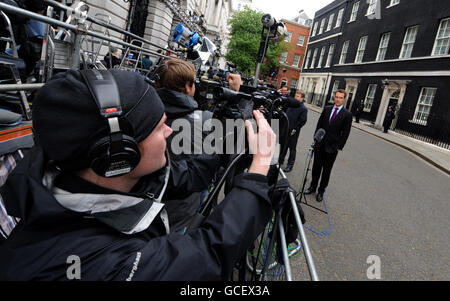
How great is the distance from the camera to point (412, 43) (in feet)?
56.3

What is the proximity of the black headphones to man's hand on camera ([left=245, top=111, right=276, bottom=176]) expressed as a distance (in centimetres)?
54

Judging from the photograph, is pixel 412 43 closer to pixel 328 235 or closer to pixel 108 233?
pixel 328 235

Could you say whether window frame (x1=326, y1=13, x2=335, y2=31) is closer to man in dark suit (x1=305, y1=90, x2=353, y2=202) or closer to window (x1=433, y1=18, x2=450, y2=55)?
window (x1=433, y1=18, x2=450, y2=55)

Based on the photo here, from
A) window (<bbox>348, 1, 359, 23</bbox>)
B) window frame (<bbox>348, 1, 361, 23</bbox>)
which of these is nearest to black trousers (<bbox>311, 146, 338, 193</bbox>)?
window frame (<bbox>348, 1, 361, 23</bbox>)

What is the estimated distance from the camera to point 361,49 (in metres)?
23.2

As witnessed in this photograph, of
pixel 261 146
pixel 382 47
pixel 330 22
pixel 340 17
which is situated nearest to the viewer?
pixel 261 146

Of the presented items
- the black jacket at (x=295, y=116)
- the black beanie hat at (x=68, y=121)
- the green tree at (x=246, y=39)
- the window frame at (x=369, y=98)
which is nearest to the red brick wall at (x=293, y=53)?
the green tree at (x=246, y=39)

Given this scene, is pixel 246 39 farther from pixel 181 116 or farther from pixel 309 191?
pixel 181 116

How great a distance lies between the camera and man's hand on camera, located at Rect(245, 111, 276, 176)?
3.72ft

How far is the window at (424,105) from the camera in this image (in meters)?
14.9

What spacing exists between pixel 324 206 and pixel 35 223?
4530 millimetres

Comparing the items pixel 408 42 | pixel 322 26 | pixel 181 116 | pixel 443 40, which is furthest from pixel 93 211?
pixel 322 26

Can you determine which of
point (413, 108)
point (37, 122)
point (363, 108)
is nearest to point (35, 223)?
point (37, 122)

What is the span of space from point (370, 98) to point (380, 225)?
19.7 metres
